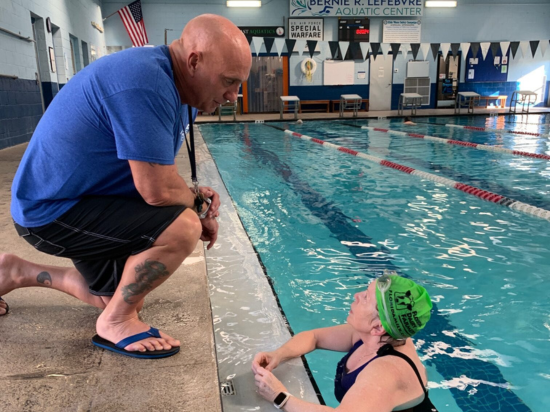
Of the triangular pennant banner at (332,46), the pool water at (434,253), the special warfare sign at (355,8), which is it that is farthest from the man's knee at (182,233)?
the special warfare sign at (355,8)

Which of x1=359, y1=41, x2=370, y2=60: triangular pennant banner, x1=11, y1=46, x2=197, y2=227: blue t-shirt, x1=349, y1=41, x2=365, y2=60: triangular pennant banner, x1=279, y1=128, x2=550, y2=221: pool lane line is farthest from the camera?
x1=349, y1=41, x2=365, y2=60: triangular pennant banner

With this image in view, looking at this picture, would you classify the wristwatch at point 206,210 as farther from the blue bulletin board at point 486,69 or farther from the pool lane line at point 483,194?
the blue bulletin board at point 486,69

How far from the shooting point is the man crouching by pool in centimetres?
143

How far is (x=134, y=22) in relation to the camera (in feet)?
53.3

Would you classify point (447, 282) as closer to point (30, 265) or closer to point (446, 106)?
point (30, 265)

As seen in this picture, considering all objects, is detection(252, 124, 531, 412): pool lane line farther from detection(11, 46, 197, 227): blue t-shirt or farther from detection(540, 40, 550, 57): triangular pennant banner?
detection(540, 40, 550, 57): triangular pennant banner

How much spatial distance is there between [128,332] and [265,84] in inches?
715

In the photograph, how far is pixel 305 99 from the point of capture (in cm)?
1916

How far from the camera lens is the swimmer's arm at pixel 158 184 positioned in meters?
1.42

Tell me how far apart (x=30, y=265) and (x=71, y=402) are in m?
0.72

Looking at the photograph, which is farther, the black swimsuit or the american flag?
the american flag

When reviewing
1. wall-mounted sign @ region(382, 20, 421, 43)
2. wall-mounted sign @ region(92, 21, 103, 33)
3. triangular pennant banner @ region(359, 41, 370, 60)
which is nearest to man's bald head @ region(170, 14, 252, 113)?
wall-mounted sign @ region(92, 21, 103, 33)

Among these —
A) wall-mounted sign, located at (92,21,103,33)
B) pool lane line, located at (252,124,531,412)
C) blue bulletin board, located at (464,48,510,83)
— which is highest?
wall-mounted sign, located at (92,21,103,33)

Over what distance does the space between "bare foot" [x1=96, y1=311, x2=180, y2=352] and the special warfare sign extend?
721 inches
